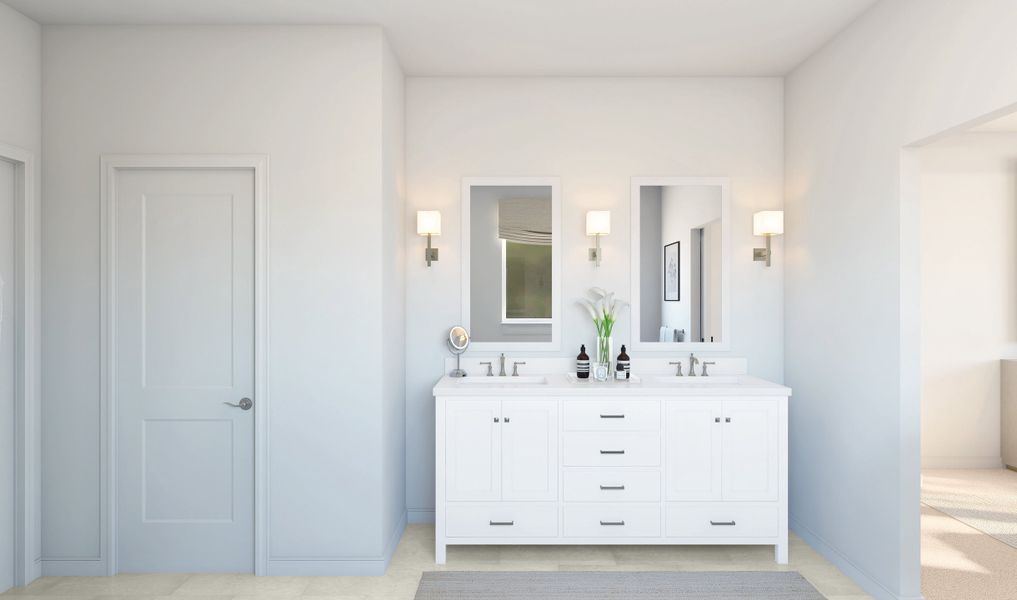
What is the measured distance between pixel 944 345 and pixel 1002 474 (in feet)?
3.36

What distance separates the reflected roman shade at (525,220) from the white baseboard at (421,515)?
1716 mm

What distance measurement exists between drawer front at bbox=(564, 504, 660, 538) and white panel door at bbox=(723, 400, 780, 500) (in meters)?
0.41

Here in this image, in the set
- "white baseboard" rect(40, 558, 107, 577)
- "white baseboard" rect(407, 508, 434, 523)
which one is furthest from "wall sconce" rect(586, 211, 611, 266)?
"white baseboard" rect(40, 558, 107, 577)

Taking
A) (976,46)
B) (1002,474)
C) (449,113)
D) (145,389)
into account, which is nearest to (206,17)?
Result: (449,113)

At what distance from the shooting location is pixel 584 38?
3.40 m

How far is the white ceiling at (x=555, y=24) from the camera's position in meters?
3.01

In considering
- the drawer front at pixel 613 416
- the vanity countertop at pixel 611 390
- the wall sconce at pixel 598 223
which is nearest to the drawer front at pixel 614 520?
the drawer front at pixel 613 416

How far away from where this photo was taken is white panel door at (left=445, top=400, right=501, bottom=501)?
336 cm

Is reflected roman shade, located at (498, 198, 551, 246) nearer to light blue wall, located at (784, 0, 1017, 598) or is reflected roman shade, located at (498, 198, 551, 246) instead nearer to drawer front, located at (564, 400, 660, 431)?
drawer front, located at (564, 400, 660, 431)

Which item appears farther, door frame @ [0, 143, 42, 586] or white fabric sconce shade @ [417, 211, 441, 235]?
white fabric sconce shade @ [417, 211, 441, 235]

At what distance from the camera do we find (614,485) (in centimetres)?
336

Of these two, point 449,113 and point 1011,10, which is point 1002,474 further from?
point 449,113

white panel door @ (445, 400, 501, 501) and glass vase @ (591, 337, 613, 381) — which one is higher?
glass vase @ (591, 337, 613, 381)

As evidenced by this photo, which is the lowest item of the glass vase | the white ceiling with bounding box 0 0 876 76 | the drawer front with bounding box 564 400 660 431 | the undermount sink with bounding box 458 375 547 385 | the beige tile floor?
the beige tile floor
